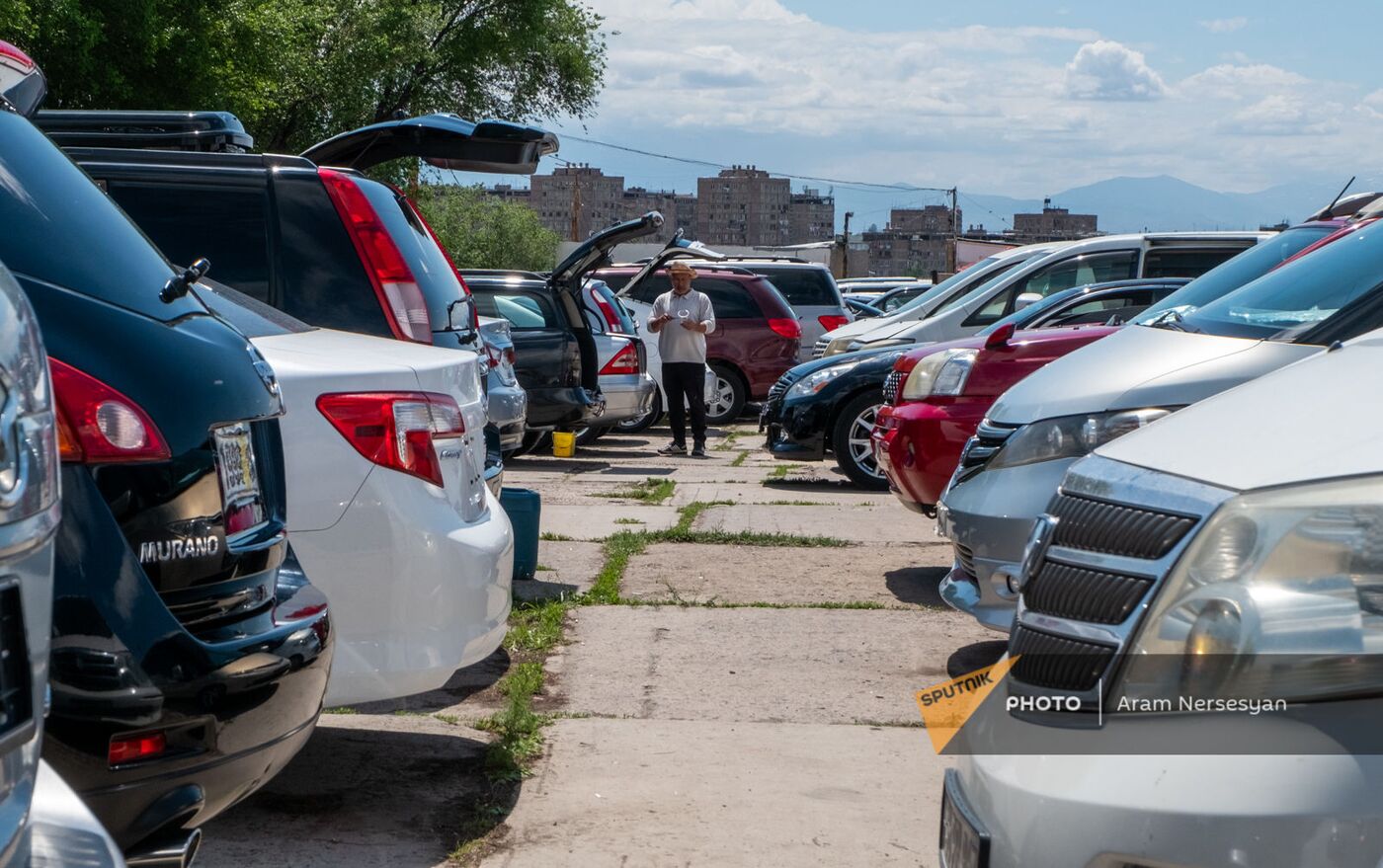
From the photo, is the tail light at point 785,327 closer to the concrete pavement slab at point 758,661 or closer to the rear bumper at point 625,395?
the rear bumper at point 625,395

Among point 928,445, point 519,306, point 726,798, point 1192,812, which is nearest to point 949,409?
point 928,445

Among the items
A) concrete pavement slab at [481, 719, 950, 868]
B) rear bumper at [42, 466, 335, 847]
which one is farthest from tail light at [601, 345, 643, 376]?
rear bumper at [42, 466, 335, 847]

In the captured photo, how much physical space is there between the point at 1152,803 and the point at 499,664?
417 centimetres

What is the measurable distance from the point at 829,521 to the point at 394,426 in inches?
235

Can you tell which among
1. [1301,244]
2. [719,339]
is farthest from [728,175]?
[1301,244]

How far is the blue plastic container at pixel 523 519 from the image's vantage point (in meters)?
7.30

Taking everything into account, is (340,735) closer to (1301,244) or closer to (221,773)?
(221,773)

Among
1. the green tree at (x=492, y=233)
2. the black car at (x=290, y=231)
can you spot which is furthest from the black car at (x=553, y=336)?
the green tree at (x=492, y=233)

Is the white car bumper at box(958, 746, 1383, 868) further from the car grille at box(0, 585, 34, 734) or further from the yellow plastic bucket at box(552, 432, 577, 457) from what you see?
the yellow plastic bucket at box(552, 432, 577, 457)

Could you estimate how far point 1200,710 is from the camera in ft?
7.27

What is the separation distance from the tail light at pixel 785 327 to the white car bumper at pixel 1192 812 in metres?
15.5

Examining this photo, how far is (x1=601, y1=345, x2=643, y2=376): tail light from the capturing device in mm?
14508

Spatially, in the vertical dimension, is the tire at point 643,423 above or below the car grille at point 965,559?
below

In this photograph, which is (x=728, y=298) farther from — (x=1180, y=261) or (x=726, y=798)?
(x=726, y=798)
